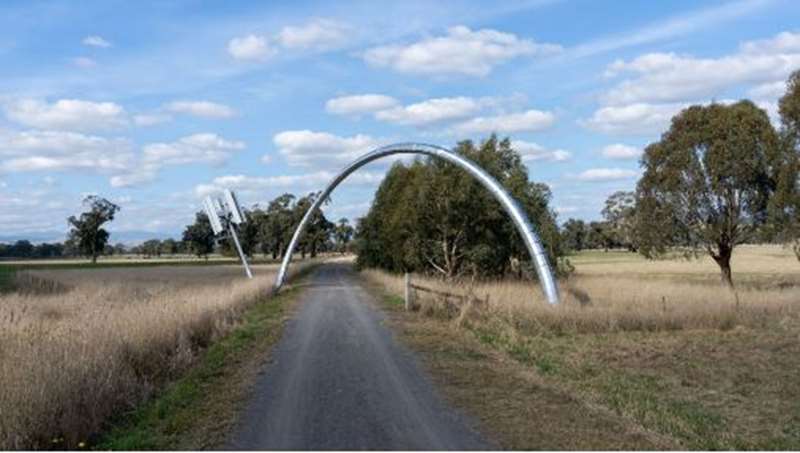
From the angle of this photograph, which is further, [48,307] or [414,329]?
[48,307]

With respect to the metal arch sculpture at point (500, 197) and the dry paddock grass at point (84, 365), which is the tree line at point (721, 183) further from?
the dry paddock grass at point (84, 365)

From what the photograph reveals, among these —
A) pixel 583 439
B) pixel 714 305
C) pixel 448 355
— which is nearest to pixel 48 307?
pixel 448 355

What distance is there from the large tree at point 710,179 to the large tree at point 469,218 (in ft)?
16.5

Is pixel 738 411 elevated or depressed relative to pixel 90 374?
depressed

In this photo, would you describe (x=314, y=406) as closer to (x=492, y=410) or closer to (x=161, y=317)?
(x=492, y=410)

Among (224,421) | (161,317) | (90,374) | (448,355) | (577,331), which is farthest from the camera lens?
(577,331)

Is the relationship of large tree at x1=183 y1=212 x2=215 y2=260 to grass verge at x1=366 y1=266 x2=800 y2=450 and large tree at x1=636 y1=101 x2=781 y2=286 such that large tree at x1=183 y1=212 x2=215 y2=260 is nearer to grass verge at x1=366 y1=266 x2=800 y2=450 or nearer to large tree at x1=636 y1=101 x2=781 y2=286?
large tree at x1=636 y1=101 x2=781 y2=286

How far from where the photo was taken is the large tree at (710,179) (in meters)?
35.8

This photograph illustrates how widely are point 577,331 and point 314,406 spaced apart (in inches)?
425

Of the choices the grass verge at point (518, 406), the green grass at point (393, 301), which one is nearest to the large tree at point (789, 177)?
the green grass at point (393, 301)

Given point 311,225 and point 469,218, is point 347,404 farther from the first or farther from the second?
point 311,225

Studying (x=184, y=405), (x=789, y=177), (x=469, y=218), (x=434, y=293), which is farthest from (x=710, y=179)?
(x=184, y=405)

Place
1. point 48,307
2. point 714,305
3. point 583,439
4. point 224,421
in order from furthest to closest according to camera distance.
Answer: point 48,307, point 714,305, point 224,421, point 583,439

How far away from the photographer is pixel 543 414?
9.48 meters
